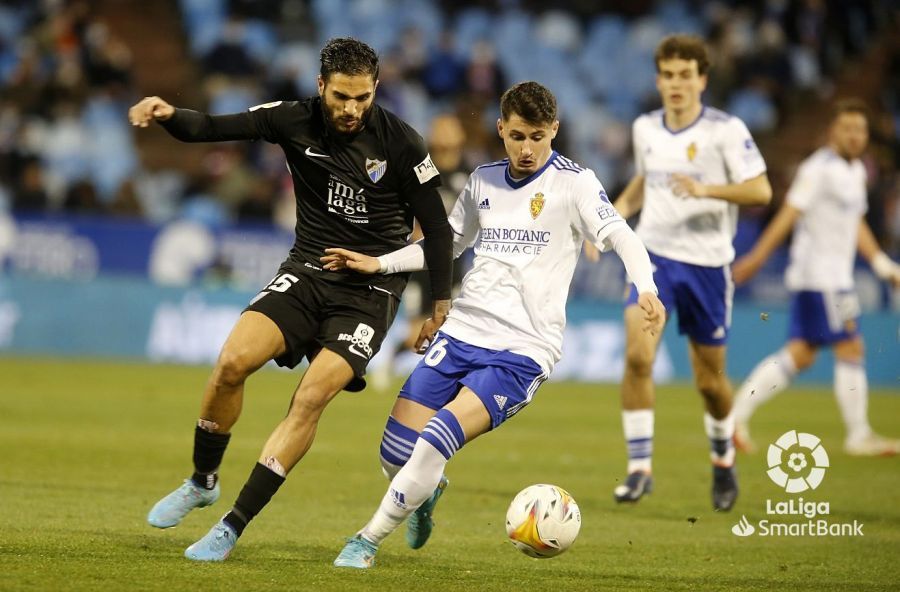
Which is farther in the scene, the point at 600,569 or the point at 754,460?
the point at 754,460

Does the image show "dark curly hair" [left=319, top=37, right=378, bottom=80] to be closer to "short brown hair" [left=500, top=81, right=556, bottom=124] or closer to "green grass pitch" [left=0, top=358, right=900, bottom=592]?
"short brown hair" [left=500, top=81, right=556, bottom=124]

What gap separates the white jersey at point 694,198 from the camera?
926 centimetres

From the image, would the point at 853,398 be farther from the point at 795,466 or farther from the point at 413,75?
the point at 413,75

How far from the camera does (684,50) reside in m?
9.20

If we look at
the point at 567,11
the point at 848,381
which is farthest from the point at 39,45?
the point at 848,381

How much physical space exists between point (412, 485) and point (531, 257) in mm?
1292

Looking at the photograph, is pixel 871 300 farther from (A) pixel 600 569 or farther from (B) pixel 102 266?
(A) pixel 600 569

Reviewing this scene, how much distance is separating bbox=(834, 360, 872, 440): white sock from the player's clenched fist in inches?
314

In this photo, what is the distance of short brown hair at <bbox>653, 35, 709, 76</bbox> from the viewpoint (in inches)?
362

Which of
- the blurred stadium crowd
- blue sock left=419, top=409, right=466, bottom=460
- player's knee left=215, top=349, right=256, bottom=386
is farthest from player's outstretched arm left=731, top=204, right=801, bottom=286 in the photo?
the blurred stadium crowd

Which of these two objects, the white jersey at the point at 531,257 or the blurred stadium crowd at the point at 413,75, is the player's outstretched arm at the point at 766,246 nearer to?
the white jersey at the point at 531,257

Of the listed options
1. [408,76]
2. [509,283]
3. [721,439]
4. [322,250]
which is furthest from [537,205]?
[408,76]

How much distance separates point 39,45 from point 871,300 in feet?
45.0

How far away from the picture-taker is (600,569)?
6.84 metres
